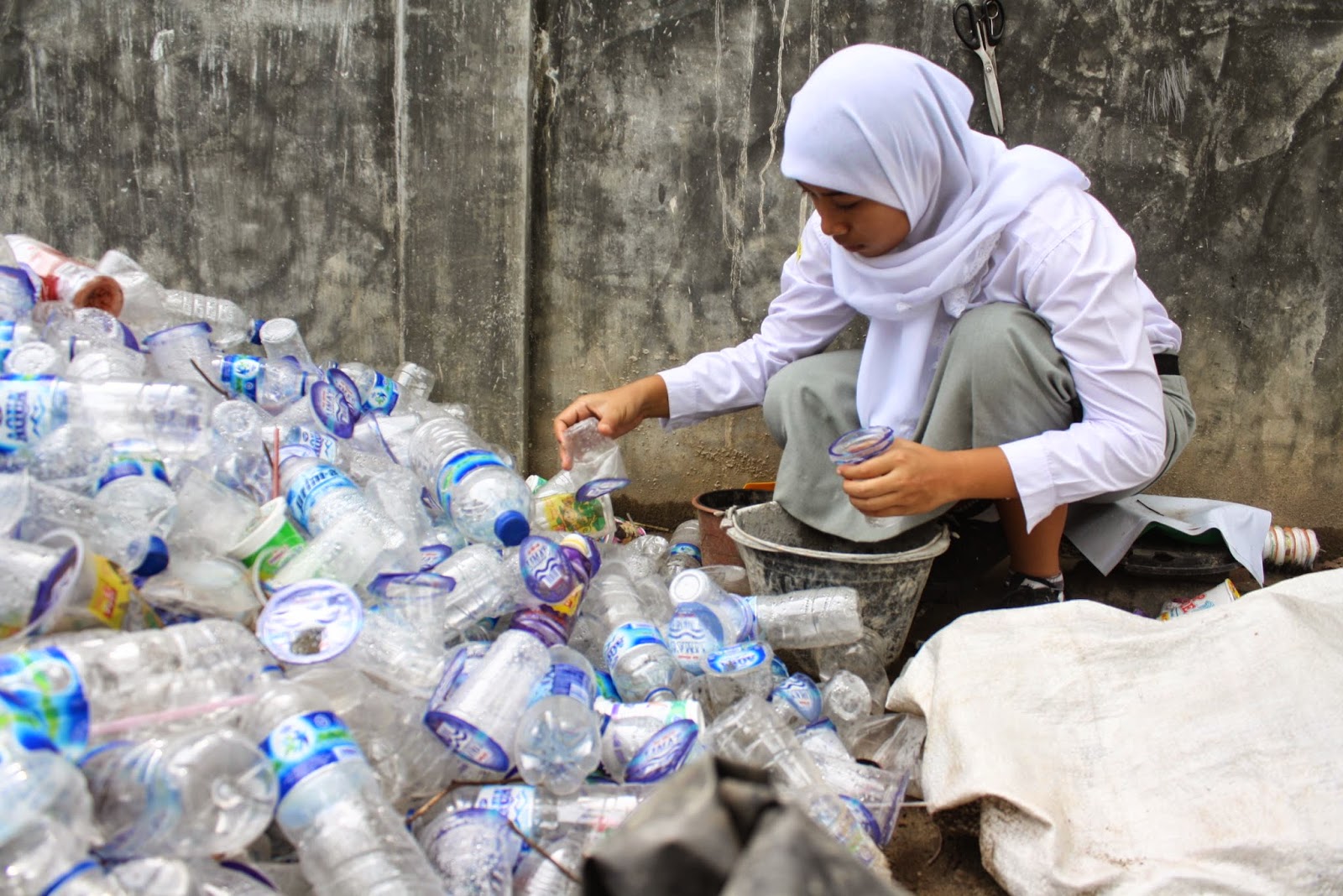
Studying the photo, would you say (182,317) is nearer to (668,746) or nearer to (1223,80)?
(668,746)

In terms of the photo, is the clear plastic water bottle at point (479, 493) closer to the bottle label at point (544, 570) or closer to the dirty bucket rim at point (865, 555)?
the bottle label at point (544, 570)

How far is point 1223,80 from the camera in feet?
10.2

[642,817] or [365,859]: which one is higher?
[642,817]

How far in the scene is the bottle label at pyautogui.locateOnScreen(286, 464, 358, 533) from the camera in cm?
217

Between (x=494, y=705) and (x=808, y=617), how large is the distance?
0.86 m

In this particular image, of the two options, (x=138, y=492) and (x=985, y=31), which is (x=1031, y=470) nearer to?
(x=985, y=31)

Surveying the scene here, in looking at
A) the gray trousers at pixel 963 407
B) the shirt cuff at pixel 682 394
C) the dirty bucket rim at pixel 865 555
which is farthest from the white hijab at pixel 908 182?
the shirt cuff at pixel 682 394

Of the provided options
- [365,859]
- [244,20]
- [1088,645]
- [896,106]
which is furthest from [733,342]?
[365,859]

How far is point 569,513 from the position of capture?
2.71m

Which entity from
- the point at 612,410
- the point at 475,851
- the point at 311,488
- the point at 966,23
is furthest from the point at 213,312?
the point at 966,23

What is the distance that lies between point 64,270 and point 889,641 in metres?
2.67

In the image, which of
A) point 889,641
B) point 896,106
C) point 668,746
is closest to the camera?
point 668,746

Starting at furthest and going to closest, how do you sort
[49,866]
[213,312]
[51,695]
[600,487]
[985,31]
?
1. [213,312]
2. [985,31]
3. [600,487]
4. [51,695]
5. [49,866]

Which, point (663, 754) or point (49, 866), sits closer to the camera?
point (49, 866)
